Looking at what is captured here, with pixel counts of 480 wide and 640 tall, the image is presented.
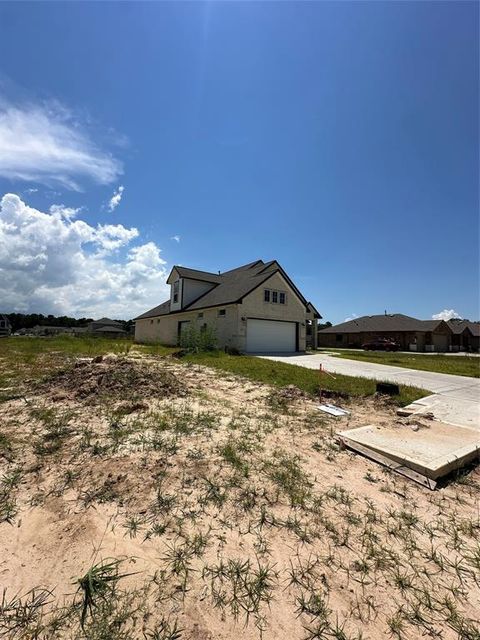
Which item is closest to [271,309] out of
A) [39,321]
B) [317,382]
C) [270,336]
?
[270,336]

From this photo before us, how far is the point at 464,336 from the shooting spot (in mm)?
45781

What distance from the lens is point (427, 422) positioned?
18.2 ft

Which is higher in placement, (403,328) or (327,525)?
(403,328)

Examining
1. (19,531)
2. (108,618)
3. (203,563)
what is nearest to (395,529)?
(203,563)

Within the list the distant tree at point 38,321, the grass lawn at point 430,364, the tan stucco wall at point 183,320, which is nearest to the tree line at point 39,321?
the distant tree at point 38,321

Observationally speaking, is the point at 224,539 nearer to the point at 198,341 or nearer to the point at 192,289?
the point at 198,341

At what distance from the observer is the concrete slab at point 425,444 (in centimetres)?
378

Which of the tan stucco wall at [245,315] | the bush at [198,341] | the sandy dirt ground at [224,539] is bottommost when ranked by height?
the sandy dirt ground at [224,539]

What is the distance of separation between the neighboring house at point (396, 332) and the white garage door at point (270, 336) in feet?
67.9

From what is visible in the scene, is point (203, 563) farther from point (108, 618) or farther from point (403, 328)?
point (403, 328)

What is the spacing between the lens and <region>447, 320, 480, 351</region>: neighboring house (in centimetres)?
4394

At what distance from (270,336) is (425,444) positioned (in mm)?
17219

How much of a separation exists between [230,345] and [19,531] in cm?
1758

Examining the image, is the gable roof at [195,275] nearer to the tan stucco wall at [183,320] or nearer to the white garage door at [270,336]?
the tan stucco wall at [183,320]
